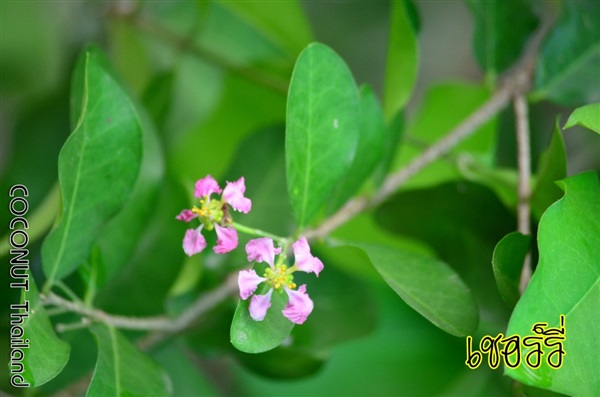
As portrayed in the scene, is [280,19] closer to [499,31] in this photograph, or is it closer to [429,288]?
[499,31]

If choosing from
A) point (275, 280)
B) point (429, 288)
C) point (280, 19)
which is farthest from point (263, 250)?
point (280, 19)

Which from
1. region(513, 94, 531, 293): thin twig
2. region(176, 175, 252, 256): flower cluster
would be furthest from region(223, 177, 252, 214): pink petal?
region(513, 94, 531, 293): thin twig

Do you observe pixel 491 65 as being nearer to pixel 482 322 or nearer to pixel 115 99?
pixel 482 322

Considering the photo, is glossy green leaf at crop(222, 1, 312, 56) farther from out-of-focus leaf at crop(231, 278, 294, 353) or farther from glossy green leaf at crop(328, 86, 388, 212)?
out-of-focus leaf at crop(231, 278, 294, 353)

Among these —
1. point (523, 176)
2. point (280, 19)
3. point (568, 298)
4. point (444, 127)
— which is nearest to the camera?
point (568, 298)

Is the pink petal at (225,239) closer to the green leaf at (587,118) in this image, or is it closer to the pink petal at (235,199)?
the pink petal at (235,199)

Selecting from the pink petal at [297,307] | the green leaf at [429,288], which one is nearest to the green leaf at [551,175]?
the green leaf at [429,288]
